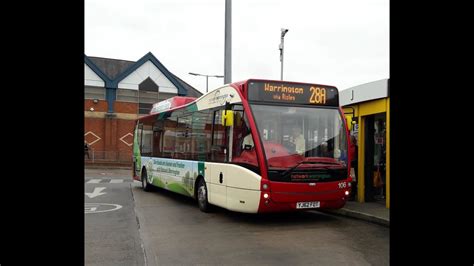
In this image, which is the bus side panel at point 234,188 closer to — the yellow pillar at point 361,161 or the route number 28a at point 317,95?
the route number 28a at point 317,95

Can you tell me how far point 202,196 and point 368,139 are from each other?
4.48 meters

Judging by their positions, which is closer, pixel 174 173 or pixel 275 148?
pixel 275 148

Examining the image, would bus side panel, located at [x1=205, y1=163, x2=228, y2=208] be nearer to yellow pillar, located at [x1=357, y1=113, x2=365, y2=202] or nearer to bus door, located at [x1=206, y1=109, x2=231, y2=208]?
bus door, located at [x1=206, y1=109, x2=231, y2=208]

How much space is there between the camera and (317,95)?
9070 millimetres

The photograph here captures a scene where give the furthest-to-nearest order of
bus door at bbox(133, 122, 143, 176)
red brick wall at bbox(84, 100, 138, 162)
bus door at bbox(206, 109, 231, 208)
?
red brick wall at bbox(84, 100, 138, 162) → bus door at bbox(133, 122, 143, 176) → bus door at bbox(206, 109, 231, 208)

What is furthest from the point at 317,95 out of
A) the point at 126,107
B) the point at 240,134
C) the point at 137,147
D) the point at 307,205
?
the point at 126,107

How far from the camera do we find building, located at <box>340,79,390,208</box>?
35.3 feet

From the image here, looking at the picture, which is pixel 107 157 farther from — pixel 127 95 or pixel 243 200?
pixel 243 200

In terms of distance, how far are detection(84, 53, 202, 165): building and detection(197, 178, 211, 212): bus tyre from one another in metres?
28.8

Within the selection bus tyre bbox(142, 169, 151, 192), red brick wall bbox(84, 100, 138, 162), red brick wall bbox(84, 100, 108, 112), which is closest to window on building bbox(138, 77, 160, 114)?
red brick wall bbox(84, 100, 138, 162)

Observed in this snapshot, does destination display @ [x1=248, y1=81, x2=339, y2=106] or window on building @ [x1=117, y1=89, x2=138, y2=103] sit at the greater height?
window on building @ [x1=117, y1=89, x2=138, y2=103]

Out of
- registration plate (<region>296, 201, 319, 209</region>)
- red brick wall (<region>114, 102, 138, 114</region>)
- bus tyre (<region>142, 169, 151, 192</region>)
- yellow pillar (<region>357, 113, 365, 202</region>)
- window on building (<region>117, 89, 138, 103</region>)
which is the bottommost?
bus tyre (<region>142, 169, 151, 192</region>)
